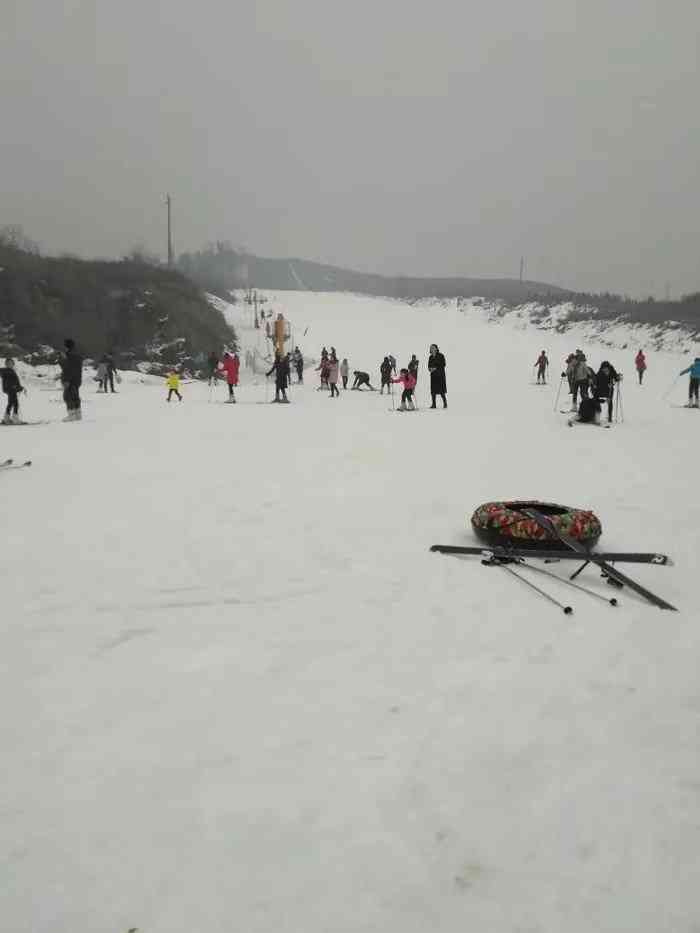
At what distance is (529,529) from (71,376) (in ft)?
41.4

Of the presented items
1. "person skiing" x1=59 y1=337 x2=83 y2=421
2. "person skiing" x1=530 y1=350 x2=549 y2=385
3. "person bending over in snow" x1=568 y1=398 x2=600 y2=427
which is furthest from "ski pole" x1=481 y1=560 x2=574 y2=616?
"person skiing" x1=530 y1=350 x2=549 y2=385

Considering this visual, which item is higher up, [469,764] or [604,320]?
[604,320]

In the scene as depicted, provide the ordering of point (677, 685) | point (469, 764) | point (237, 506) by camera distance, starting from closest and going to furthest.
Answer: point (469, 764) → point (677, 685) → point (237, 506)

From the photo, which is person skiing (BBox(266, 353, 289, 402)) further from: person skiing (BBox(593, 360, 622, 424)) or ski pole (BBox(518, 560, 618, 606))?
ski pole (BBox(518, 560, 618, 606))

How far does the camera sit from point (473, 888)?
205 cm

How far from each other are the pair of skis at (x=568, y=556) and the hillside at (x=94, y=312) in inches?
1222

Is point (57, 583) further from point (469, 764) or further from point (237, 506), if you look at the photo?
point (469, 764)

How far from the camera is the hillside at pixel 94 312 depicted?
32.8m

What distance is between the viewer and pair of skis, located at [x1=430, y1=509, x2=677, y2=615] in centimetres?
461

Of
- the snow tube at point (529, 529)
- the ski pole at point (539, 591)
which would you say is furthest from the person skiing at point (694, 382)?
the ski pole at point (539, 591)

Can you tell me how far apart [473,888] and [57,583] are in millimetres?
3747

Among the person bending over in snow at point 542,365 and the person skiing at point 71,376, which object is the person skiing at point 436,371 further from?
the person bending over in snow at point 542,365

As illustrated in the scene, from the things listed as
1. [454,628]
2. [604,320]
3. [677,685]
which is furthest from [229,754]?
[604,320]

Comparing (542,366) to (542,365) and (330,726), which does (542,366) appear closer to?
(542,365)
